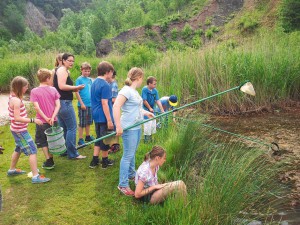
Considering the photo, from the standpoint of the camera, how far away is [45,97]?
13.6 ft

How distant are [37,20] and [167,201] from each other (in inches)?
3374

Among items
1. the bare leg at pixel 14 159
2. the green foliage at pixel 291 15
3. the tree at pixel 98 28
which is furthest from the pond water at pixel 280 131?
the tree at pixel 98 28

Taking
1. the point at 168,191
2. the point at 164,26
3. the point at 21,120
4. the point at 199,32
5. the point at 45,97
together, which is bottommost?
the point at 199,32

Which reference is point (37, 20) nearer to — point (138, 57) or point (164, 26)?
point (164, 26)

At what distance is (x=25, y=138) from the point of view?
13.0 feet

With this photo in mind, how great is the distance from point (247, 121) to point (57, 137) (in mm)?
4772

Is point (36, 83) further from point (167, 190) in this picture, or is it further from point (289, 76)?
point (167, 190)

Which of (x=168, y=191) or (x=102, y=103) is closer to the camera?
Result: (x=168, y=191)

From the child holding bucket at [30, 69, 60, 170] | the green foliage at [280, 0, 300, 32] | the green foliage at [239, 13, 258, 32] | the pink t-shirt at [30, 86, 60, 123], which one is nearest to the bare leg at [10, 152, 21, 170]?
the child holding bucket at [30, 69, 60, 170]

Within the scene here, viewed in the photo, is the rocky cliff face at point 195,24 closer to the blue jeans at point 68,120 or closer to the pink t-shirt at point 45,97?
the blue jeans at point 68,120

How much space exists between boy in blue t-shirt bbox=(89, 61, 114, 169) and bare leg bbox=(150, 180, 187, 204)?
1.13 m

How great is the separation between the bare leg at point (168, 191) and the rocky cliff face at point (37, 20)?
266 feet

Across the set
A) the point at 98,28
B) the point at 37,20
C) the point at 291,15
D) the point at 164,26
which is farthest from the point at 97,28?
the point at 291,15

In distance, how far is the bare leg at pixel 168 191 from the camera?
3.26 meters
